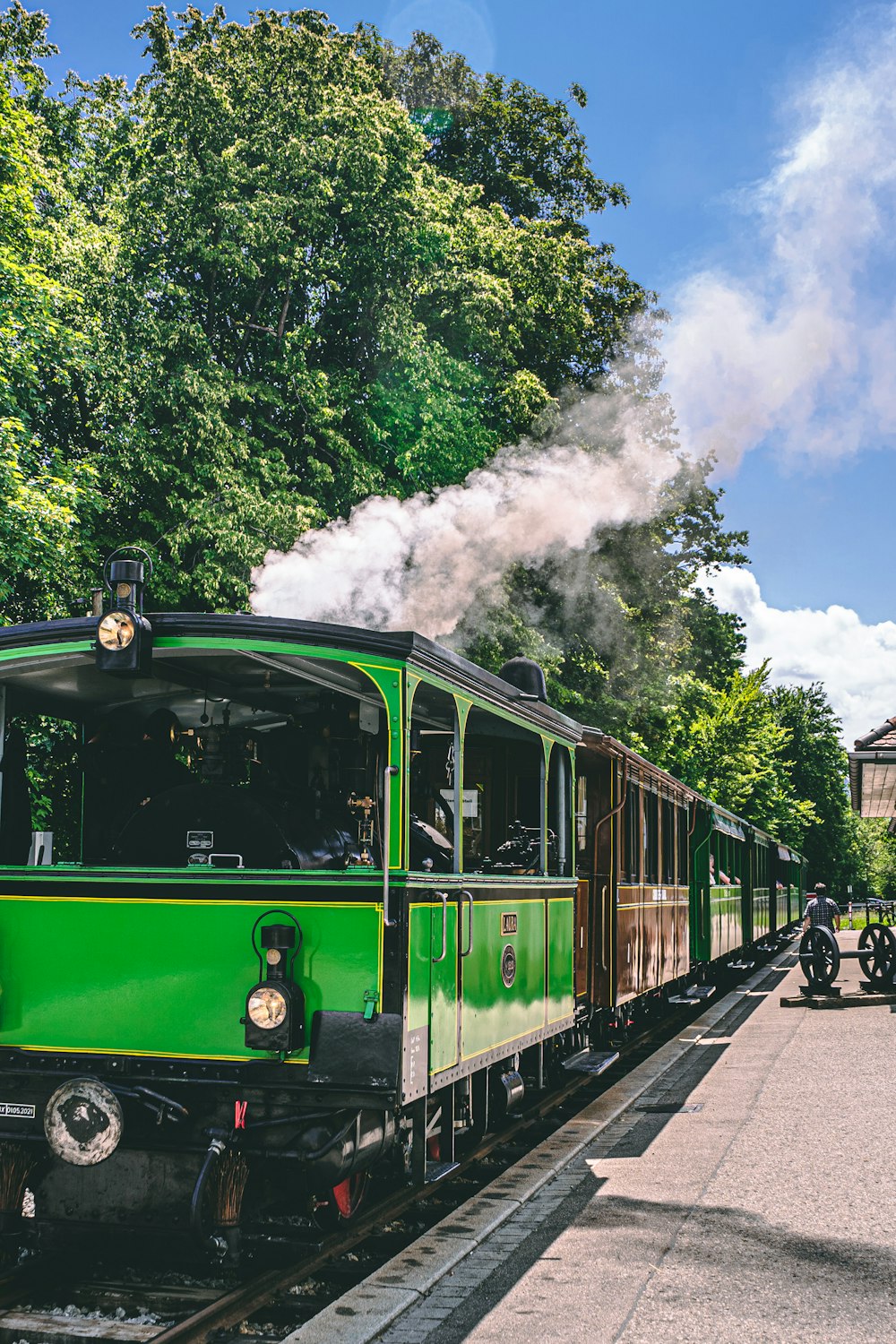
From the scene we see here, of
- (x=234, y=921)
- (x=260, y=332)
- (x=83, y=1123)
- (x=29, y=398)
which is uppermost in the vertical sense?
(x=260, y=332)

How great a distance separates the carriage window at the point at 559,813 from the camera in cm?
882

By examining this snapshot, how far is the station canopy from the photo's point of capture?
14.3 metres

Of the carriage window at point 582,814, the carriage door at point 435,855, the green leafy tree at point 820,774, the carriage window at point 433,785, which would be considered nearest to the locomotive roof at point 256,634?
the carriage door at point 435,855

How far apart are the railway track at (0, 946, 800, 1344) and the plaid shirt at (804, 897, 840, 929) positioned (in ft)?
39.3

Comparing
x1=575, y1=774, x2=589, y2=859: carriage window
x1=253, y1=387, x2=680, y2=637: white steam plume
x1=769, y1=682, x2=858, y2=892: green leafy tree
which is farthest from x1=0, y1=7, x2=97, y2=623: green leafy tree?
x1=769, y1=682, x2=858, y2=892: green leafy tree

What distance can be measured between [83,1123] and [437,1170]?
1987mm

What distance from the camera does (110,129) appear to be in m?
23.6

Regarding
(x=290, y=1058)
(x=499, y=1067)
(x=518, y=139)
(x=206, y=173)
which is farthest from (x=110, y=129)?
(x=290, y=1058)

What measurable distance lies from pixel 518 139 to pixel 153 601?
1553 centimetres

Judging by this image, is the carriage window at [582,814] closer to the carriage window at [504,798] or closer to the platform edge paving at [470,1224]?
the carriage window at [504,798]

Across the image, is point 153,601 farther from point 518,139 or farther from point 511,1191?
point 518,139

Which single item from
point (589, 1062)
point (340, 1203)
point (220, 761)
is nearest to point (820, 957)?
point (589, 1062)

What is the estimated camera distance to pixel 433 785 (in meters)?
7.05

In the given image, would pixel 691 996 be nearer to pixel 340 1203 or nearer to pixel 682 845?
pixel 682 845
